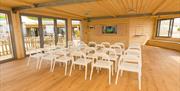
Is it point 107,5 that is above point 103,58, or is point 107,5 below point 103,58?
above

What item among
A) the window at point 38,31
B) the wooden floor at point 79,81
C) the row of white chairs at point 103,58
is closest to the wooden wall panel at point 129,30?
the window at point 38,31

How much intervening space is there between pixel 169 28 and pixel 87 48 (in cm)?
714

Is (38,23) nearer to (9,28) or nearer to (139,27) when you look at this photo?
(9,28)

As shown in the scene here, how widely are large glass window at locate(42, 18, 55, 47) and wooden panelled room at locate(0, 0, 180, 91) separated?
57mm

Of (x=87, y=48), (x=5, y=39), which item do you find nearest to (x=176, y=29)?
(x=87, y=48)

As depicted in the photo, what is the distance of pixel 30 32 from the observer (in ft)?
18.9

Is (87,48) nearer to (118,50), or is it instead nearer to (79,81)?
(118,50)

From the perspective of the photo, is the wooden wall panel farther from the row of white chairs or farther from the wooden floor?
the wooden floor

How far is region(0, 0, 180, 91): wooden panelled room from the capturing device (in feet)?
8.71

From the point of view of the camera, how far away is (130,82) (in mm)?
2711

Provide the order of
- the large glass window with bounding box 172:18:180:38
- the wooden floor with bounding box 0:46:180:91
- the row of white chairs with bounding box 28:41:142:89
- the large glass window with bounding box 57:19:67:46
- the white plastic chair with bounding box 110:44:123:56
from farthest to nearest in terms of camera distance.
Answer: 1. the large glass window with bounding box 172:18:180:38
2. the large glass window with bounding box 57:19:67:46
3. the white plastic chair with bounding box 110:44:123:56
4. the row of white chairs with bounding box 28:41:142:89
5. the wooden floor with bounding box 0:46:180:91

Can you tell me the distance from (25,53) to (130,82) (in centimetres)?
463

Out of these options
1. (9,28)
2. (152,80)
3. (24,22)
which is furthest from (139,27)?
(9,28)

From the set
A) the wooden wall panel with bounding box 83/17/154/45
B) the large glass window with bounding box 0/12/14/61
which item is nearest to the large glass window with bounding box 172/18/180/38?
the wooden wall panel with bounding box 83/17/154/45
